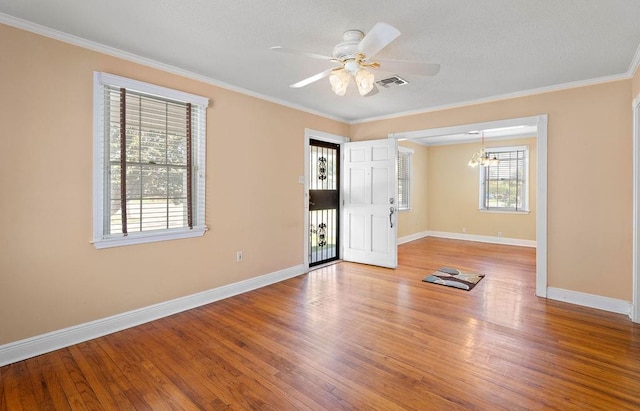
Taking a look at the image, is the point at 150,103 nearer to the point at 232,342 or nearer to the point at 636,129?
the point at 232,342

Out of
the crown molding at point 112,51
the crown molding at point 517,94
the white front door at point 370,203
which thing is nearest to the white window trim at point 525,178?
the crown molding at point 517,94

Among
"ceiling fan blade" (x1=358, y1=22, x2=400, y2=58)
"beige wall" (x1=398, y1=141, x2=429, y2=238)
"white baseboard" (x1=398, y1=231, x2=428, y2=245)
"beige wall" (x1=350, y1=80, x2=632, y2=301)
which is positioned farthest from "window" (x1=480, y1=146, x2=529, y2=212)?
"ceiling fan blade" (x1=358, y1=22, x2=400, y2=58)

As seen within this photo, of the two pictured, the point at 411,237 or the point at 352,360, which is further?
the point at 411,237

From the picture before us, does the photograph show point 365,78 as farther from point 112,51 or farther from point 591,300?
point 591,300

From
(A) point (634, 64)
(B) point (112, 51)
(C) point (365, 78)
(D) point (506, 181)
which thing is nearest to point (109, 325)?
(B) point (112, 51)

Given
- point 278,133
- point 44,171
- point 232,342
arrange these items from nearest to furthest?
1. point 44,171
2. point 232,342
3. point 278,133

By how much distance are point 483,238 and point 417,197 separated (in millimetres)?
1909

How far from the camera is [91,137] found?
8.96ft

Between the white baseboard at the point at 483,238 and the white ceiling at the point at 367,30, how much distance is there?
4.59 metres

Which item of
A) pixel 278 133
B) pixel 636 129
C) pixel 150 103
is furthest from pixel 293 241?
pixel 636 129

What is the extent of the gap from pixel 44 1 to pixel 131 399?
2.76 metres

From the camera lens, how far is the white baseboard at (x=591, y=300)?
11.1 ft

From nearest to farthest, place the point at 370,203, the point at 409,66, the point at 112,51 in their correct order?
the point at 409,66 < the point at 112,51 < the point at 370,203

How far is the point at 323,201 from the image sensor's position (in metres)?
5.39
